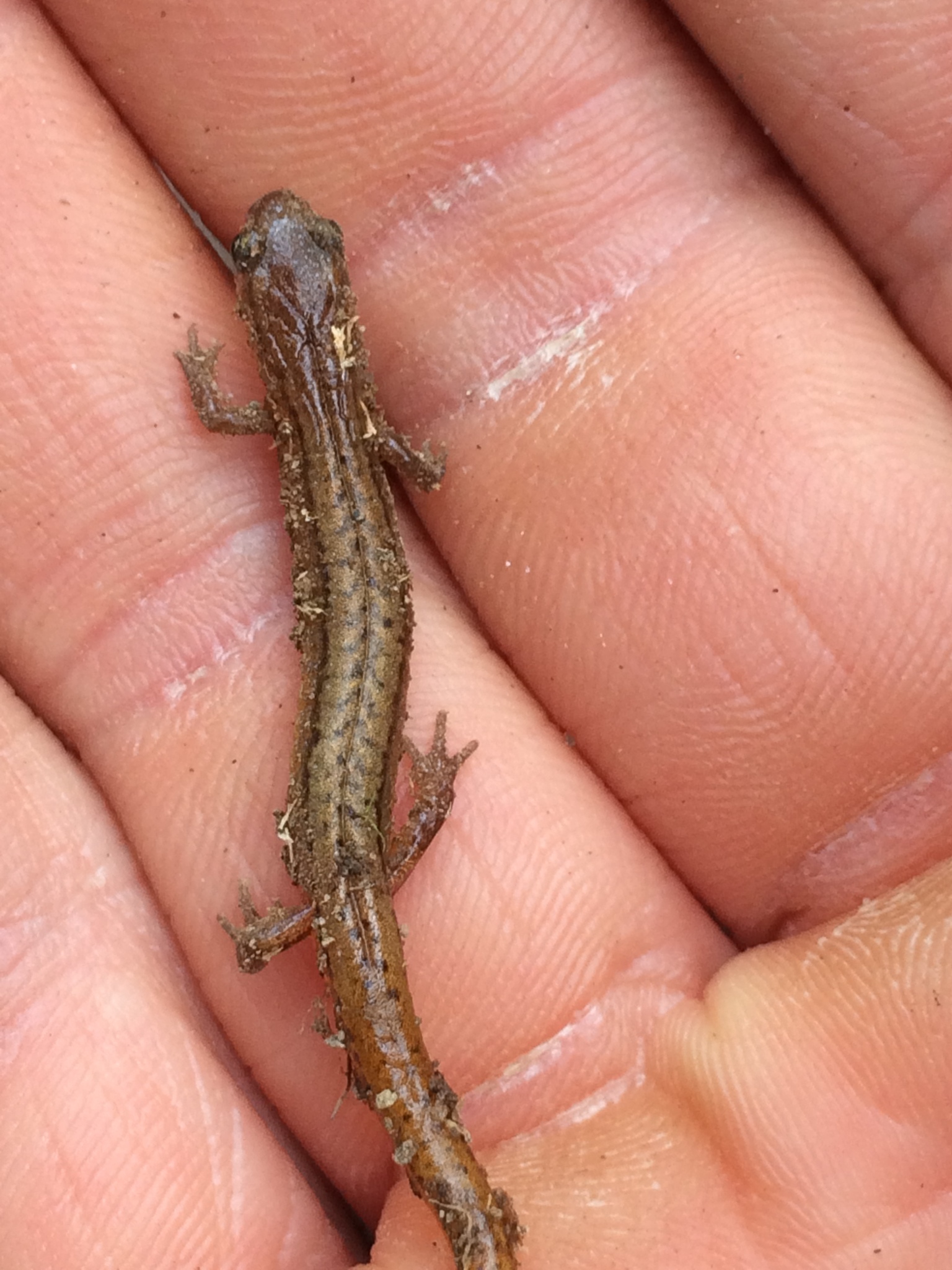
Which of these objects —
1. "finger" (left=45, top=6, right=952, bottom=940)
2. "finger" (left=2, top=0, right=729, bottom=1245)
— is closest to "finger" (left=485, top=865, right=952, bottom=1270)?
"finger" (left=2, top=0, right=729, bottom=1245)

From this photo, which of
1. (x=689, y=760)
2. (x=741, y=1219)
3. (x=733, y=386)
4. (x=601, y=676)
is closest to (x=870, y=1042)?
(x=741, y=1219)

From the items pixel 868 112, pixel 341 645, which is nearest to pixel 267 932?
pixel 341 645

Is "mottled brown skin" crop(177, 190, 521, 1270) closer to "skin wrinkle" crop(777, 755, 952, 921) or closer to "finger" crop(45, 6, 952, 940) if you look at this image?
"finger" crop(45, 6, 952, 940)

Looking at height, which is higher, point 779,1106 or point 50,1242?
point 50,1242

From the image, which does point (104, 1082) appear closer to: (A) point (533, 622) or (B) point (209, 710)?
(B) point (209, 710)

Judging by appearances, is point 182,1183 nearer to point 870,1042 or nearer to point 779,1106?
point 779,1106

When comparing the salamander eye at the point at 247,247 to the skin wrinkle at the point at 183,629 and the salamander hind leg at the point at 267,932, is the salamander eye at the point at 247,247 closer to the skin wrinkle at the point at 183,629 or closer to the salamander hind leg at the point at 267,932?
the skin wrinkle at the point at 183,629
